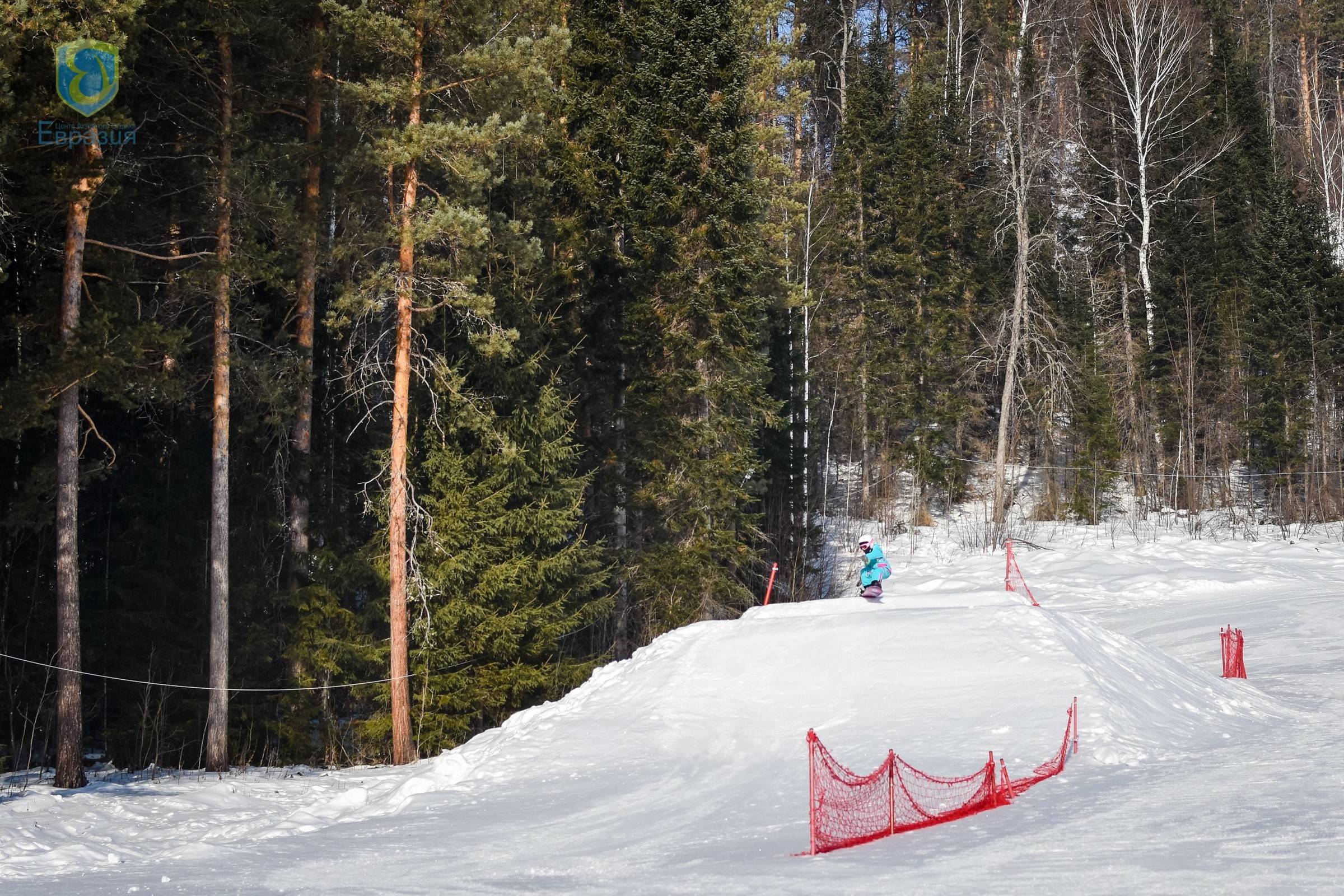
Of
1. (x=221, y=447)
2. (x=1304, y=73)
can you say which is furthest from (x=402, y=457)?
(x=1304, y=73)

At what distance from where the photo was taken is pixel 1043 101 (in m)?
43.3

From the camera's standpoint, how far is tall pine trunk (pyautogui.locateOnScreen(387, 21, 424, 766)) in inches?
823

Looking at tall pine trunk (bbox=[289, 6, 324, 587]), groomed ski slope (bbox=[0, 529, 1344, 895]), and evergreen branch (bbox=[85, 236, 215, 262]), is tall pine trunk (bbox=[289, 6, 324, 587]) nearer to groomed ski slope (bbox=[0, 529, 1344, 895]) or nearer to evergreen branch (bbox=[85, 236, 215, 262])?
evergreen branch (bbox=[85, 236, 215, 262])

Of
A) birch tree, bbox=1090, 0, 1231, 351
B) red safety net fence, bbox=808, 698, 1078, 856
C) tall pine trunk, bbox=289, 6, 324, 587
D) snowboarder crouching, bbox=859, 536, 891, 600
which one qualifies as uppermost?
birch tree, bbox=1090, 0, 1231, 351

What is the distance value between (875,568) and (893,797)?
9.35 meters

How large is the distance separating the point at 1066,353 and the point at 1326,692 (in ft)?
75.4

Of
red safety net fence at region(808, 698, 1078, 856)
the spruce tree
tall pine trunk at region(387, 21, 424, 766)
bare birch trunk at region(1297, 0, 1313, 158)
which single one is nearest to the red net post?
red safety net fence at region(808, 698, 1078, 856)

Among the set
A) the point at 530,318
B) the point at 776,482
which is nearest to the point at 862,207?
the point at 776,482

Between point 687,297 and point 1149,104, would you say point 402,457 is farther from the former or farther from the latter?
point 1149,104

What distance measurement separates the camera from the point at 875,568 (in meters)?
20.6

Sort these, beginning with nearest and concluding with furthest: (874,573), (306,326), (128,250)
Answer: (128,250), (874,573), (306,326)

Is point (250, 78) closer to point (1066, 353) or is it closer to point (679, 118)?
point (679, 118)

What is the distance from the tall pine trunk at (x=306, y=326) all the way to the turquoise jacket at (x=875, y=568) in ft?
36.6

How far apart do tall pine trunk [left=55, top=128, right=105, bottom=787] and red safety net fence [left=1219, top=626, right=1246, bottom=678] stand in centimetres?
1928
